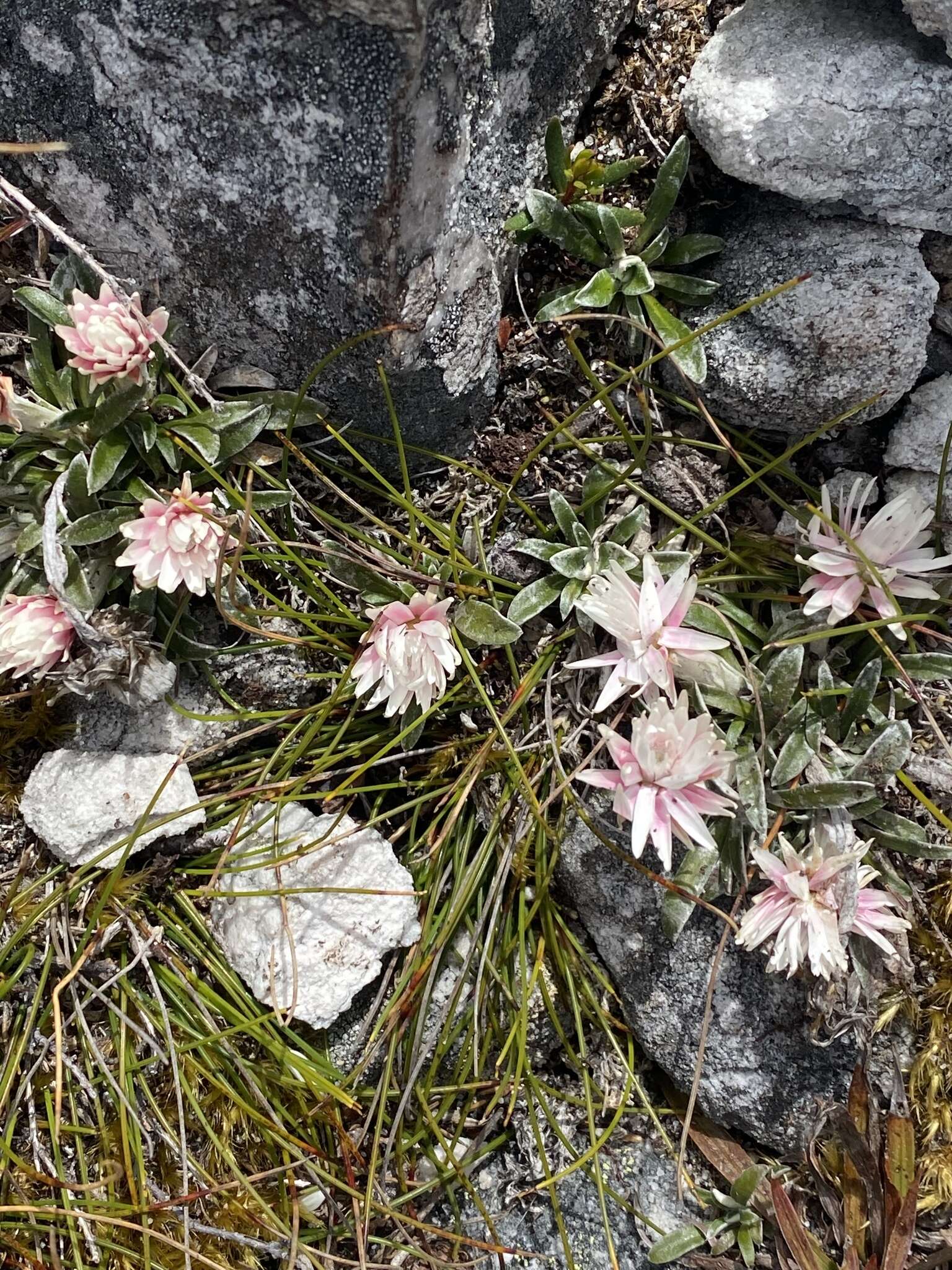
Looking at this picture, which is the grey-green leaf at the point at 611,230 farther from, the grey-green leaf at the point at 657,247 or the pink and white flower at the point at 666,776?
the pink and white flower at the point at 666,776

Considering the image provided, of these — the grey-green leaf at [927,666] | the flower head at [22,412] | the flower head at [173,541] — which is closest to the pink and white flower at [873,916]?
Result: the grey-green leaf at [927,666]

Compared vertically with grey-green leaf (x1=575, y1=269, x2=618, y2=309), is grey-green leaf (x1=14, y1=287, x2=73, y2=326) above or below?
above

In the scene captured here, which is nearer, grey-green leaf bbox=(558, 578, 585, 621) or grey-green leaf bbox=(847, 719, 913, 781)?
A: grey-green leaf bbox=(847, 719, 913, 781)

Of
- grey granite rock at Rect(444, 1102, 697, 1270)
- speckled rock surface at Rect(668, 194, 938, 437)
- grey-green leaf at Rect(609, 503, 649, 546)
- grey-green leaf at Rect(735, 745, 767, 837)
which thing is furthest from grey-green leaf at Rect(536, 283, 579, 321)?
grey granite rock at Rect(444, 1102, 697, 1270)

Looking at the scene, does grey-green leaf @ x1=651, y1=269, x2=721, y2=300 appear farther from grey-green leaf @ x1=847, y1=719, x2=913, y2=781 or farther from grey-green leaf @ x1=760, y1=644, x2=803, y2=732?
grey-green leaf @ x1=847, y1=719, x2=913, y2=781

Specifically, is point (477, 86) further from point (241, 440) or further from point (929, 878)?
point (929, 878)

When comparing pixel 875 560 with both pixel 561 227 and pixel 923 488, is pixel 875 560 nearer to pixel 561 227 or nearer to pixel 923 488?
pixel 923 488

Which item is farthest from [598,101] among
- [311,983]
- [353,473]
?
[311,983]

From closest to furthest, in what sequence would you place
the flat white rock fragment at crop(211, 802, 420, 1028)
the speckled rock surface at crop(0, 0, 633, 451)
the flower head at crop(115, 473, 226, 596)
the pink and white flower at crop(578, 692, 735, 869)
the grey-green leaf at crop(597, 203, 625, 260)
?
the speckled rock surface at crop(0, 0, 633, 451)
the pink and white flower at crop(578, 692, 735, 869)
the flower head at crop(115, 473, 226, 596)
the grey-green leaf at crop(597, 203, 625, 260)
the flat white rock fragment at crop(211, 802, 420, 1028)
